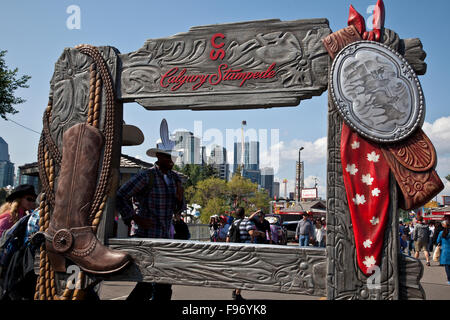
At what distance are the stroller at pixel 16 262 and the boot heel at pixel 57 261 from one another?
0.21 m

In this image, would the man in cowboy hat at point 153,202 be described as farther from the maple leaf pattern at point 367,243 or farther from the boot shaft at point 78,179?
the maple leaf pattern at point 367,243

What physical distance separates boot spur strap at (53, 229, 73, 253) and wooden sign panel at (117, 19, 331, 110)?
156cm

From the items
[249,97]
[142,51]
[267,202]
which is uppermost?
[142,51]

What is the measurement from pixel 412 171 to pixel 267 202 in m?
46.3

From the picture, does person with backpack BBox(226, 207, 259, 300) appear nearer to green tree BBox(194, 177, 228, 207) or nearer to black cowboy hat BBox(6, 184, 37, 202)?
black cowboy hat BBox(6, 184, 37, 202)

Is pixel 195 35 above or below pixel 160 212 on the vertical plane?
above

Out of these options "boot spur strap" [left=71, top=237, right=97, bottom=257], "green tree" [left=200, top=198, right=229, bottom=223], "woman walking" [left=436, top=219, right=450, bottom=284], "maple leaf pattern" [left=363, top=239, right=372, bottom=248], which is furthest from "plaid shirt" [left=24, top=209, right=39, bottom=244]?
"green tree" [left=200, top=198, right=229, bottom=223]

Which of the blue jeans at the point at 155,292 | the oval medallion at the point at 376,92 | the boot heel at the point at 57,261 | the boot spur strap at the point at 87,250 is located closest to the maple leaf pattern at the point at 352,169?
the oval medallion at the point at 376,92

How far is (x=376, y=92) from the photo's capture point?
3.51m

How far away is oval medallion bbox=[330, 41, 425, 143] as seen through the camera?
3.43 meters

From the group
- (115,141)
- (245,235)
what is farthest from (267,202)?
(115,141)

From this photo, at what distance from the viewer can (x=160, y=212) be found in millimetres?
4648
